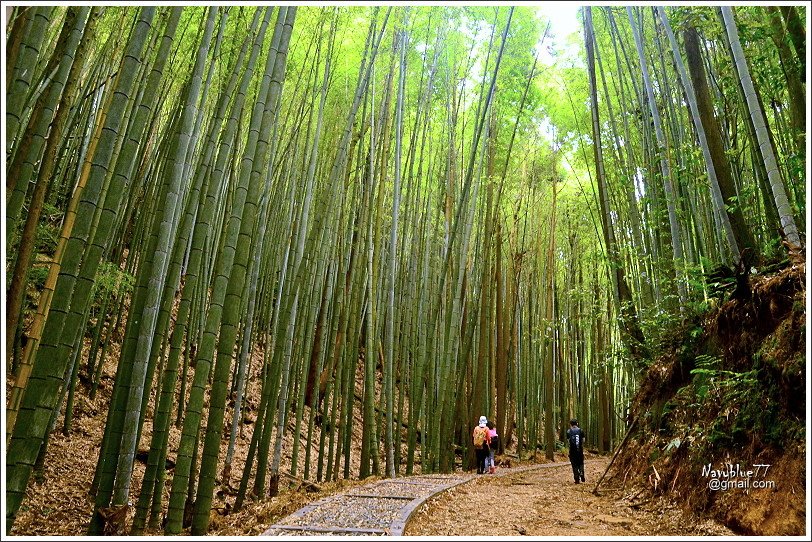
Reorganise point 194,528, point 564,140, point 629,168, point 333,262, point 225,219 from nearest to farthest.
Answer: point 194,528 < point 225,219 < point 629,168 < point 333,262 < point 564,140

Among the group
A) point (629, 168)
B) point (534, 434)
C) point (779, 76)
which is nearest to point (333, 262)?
point (629, 168)

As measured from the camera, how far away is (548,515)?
355cm

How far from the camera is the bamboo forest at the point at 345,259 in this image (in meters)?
2.20

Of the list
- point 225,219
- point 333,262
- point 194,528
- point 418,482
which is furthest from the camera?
point 333,262

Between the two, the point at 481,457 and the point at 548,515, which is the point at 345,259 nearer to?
the point at 548,515

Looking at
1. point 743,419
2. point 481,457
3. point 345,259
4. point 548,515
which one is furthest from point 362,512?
point 481,457

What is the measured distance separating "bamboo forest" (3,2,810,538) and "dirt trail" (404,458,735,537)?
0.04 m

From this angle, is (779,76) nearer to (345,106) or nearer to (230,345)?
(230,345)

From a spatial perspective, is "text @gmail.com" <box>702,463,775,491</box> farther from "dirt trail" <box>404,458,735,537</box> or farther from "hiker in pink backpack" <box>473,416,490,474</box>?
"hiker in pink backpack" <box>473,416,490,474</box>

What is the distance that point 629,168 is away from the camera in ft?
17.0

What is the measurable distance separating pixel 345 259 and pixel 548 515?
9.09ft

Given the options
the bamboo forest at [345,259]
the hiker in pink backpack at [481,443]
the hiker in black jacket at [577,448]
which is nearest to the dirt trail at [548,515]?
the bamboo forest at [345,259]

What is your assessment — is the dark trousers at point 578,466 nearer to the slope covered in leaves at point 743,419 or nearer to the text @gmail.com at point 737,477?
the slope covered in leaves at point 743,419

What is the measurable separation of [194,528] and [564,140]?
820 cm
